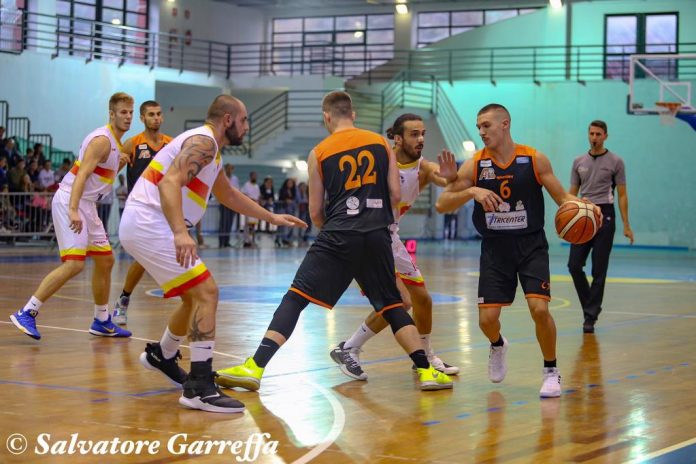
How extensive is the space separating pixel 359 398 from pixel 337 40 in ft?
121

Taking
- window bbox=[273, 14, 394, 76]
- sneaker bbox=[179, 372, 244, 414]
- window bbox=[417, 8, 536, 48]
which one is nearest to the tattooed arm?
sneaker bbox=[179, 372, 244, 414]

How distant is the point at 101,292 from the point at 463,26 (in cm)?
3265

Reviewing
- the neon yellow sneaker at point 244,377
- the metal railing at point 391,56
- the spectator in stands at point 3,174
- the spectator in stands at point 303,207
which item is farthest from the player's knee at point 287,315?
the metal railing at point 391,56

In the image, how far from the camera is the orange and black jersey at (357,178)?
7.13 metres

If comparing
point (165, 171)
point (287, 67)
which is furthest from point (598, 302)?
point (287, 67)

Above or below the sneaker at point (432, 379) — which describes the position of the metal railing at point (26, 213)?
above

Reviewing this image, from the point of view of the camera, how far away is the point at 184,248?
6.09 m

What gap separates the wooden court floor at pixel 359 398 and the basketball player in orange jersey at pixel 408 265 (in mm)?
262

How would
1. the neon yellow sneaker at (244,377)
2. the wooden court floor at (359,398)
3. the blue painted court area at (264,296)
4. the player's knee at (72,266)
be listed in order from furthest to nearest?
the blue painted court area at (264,296)
the player's knee at (72,266)
the neon yellow sneaker at (244,377)
the wooden court floor at (359,398)

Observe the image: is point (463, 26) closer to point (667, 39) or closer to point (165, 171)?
point (667, 39)

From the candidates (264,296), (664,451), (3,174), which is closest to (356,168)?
(664,451)

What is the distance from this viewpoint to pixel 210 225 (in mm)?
34375

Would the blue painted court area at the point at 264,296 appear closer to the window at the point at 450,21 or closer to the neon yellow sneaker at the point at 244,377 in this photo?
the neon yellow sneaker at the point at 244,377

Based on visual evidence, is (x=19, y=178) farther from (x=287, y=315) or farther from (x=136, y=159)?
(x=287, y=315)
